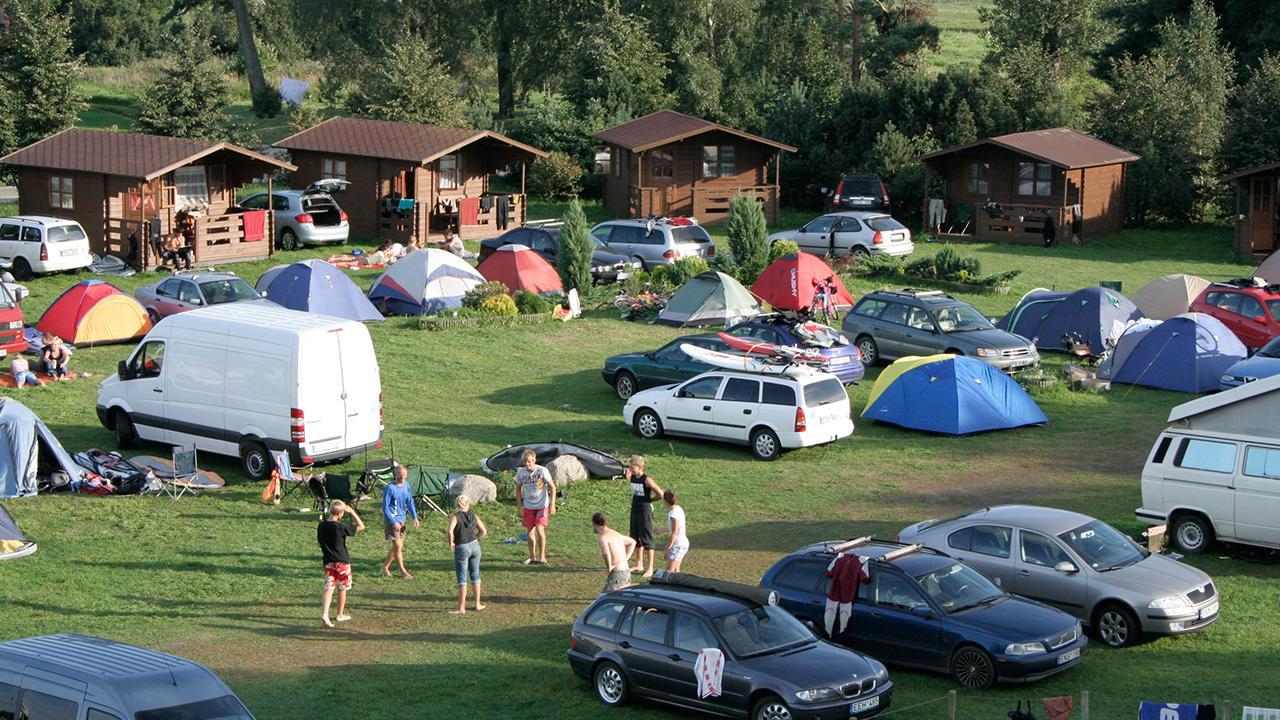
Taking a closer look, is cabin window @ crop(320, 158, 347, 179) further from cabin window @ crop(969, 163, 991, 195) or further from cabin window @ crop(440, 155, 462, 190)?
cabin window @ crop(969, 163, 991, 195)

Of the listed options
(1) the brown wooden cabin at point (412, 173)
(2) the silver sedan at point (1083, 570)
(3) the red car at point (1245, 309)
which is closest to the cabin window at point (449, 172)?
(1) the brown wooden cabin at point (412, 173)

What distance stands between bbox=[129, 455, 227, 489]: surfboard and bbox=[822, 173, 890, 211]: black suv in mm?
30112

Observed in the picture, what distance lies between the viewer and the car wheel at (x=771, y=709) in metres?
12.6

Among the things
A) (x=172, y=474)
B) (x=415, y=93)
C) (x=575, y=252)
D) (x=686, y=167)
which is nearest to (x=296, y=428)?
(x=172, y=474)

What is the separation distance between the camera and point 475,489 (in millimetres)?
20891

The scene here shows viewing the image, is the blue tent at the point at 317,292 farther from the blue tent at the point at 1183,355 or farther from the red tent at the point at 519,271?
the blue tent at the point at 1183,355

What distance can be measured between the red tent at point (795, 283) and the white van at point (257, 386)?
13.9 m

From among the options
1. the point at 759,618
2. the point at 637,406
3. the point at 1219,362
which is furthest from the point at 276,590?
the point at 1219,362

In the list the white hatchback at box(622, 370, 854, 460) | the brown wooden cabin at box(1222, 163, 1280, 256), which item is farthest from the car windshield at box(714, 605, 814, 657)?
the brown wooden cabin at box(1222, 163, 1280, 256)

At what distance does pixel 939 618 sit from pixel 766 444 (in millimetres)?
9406

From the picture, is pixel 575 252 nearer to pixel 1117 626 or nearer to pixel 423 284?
pixel 423 284

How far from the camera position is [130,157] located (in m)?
38.9

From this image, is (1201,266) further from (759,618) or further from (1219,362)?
(759,618)

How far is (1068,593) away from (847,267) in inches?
938
